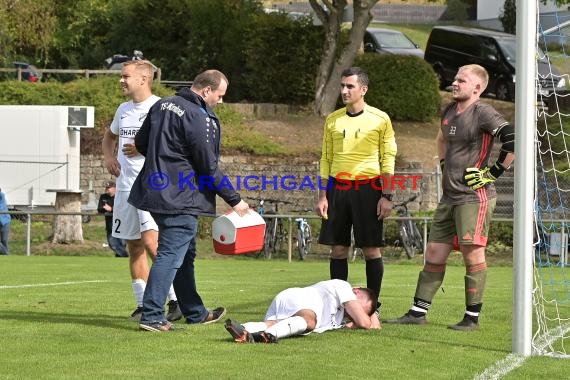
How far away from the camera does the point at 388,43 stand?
145 feet

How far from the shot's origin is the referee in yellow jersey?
35.8 feet

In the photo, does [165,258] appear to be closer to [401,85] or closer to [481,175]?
[481,175]

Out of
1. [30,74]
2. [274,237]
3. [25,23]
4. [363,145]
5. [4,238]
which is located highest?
[25,23]

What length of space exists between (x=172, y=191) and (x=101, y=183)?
26308mm

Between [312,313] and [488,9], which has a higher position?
[488,9]

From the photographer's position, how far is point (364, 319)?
390 inches

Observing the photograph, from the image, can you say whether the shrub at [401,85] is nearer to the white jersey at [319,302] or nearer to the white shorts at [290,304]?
the white jersey at [319,302]

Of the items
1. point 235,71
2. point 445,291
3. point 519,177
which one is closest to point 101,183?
point 235,71

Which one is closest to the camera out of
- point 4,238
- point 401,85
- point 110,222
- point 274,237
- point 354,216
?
point 354,216

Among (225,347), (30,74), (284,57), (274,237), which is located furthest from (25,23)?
(225,347)

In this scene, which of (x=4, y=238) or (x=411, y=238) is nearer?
(x=4, y=238)

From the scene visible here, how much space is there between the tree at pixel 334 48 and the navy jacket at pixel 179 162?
2767 centimetres

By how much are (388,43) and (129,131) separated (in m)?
34.1

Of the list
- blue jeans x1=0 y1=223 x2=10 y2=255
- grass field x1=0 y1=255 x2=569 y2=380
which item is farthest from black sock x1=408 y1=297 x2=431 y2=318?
blue jeans x1=0 y1=223 x2=10 y2=255
